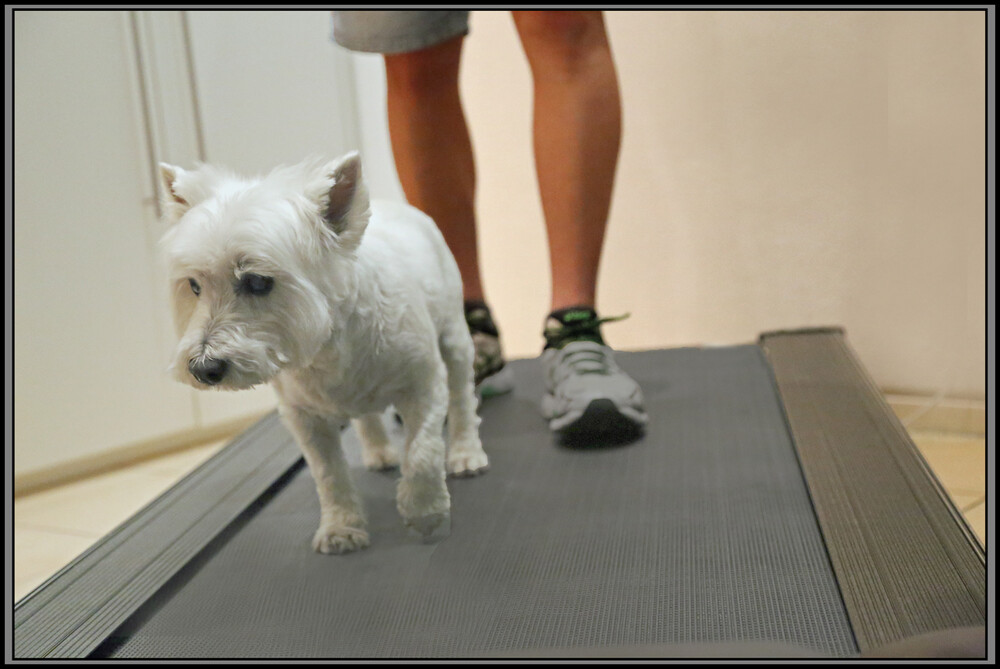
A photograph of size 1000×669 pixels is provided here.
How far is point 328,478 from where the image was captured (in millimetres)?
1149

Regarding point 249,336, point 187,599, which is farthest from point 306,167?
point 187,599

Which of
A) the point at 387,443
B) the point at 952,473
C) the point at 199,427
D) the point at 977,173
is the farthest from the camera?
the point at 199,427

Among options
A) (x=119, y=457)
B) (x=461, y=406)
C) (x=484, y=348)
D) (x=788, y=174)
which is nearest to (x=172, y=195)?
(x=461, y=406)

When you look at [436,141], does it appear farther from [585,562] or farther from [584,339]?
[585,562]

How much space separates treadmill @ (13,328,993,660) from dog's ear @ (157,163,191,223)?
0.47 meters

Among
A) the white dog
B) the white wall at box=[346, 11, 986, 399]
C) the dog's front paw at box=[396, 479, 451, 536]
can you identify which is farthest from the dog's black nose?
the white wall at box=[346, 11, 986, 399]

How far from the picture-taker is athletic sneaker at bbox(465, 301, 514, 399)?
169 centimetres

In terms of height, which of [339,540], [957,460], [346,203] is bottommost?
[957,460]

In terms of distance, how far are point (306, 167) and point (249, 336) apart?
244mm

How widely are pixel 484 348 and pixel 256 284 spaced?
83 cm

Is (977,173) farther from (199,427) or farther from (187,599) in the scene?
(199,427)

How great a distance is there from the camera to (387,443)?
1.42 meters

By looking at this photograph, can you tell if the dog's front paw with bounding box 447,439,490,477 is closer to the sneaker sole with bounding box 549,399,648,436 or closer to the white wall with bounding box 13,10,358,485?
Answer: the sneaker sole with bounding box 549,399,648,436

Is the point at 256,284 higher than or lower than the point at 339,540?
higher
